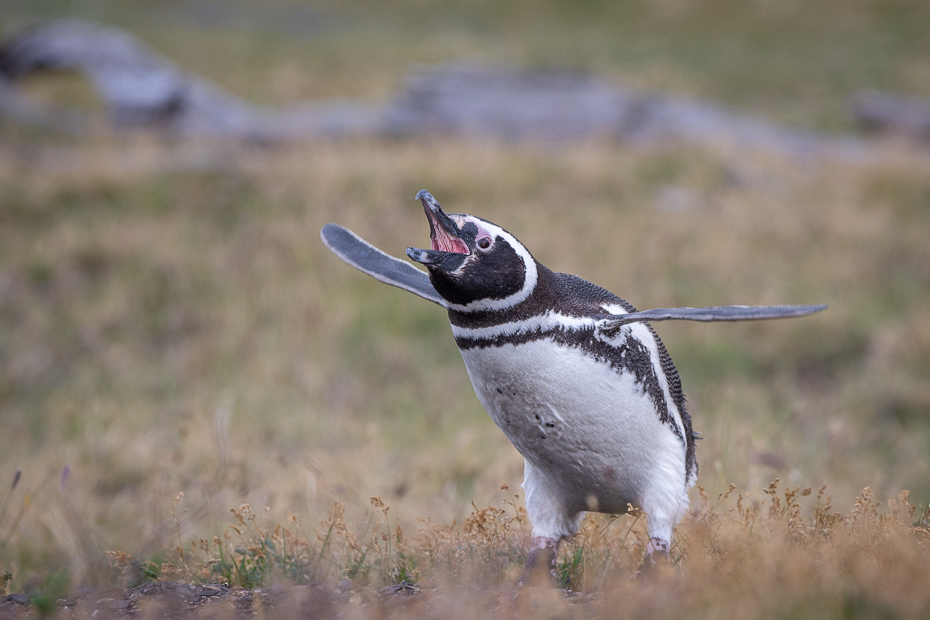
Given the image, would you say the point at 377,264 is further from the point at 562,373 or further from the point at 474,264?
the point at 562,373

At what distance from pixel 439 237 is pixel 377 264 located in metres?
0.59

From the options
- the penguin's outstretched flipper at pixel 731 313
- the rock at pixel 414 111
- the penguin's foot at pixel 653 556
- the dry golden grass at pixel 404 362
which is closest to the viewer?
the penguin's outstretched flipper at pixel 731 313

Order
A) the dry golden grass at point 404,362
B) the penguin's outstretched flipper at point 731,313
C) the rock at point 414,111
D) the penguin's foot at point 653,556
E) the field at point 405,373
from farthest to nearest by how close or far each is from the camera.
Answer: the rock at point 414,111, the dry golden grass at point 404,362, the field at point 405,373, the penguin's foot at point 653,556, the penguin's outstretched flipper at point 731,313

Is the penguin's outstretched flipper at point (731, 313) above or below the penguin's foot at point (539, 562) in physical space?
above

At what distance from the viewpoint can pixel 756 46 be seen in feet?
96.1

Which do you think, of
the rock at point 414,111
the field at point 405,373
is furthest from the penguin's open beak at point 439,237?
the rock at point 414,111

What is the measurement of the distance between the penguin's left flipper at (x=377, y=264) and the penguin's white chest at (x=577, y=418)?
41 cm

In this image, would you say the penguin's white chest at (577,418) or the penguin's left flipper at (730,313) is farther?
the penguin's white chest at (577,418)

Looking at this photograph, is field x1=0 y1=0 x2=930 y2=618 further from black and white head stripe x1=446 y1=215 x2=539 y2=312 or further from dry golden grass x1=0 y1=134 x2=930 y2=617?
black and white head stripe x1=446 y1=215 x2=539 y2=312

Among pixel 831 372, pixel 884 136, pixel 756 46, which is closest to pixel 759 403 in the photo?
pixel 831 372

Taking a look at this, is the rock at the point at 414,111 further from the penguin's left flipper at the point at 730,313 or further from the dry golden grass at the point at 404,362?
the penguin's left flipper at the point at 730,313

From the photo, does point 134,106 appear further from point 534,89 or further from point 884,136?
point 884,136

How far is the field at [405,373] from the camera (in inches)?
99.0

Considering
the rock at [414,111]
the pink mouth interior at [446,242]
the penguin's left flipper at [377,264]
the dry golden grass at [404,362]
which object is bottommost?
the dry golden grass at [404,362]
